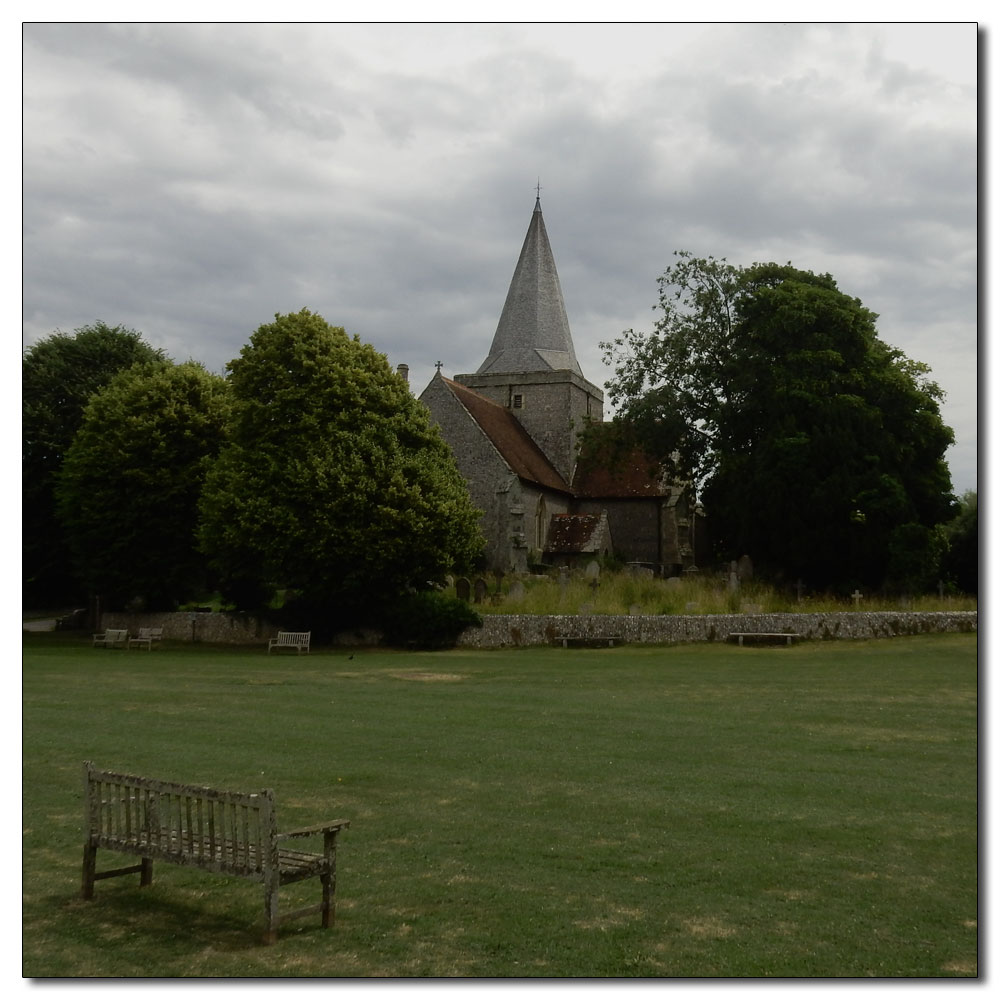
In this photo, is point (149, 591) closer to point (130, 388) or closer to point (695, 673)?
point (130, 388)

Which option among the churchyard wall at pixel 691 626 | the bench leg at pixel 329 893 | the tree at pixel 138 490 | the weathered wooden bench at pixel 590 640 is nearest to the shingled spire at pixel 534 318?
the tree at pixel 138 490

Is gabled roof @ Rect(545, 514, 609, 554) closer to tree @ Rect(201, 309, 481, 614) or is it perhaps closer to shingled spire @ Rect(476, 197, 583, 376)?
shingled spire @ Rect(476, 197, 583, 376)

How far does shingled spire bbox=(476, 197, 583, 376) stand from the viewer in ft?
190

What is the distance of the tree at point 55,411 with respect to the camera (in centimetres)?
4044

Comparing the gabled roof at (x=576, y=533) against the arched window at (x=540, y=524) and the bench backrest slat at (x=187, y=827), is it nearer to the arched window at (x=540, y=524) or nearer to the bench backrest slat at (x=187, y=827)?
the arched window at (x=540, y=524)

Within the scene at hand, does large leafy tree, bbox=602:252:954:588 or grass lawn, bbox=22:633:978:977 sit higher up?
large leafy tree, bbox=602:252:954:588

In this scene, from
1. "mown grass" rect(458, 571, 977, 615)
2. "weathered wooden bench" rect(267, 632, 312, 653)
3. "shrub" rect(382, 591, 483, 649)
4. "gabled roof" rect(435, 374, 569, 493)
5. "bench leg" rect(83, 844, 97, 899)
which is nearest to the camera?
"bench leg" rect(83, 844, 97, 899)

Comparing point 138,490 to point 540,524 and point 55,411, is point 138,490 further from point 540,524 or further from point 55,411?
point 540,524

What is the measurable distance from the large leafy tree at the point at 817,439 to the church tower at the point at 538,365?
13.0 m

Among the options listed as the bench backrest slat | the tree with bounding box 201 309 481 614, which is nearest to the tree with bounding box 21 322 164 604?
the tree with bounding box 201 309 481 614

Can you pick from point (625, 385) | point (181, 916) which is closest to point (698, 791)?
point (181, 916)

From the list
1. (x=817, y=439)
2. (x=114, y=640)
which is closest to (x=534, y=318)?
(x=817, y=439)

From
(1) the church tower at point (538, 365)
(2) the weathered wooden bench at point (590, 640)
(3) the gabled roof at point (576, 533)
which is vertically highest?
(1) the church tower at point (538, 365)

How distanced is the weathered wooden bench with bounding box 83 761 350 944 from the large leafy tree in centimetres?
3093
